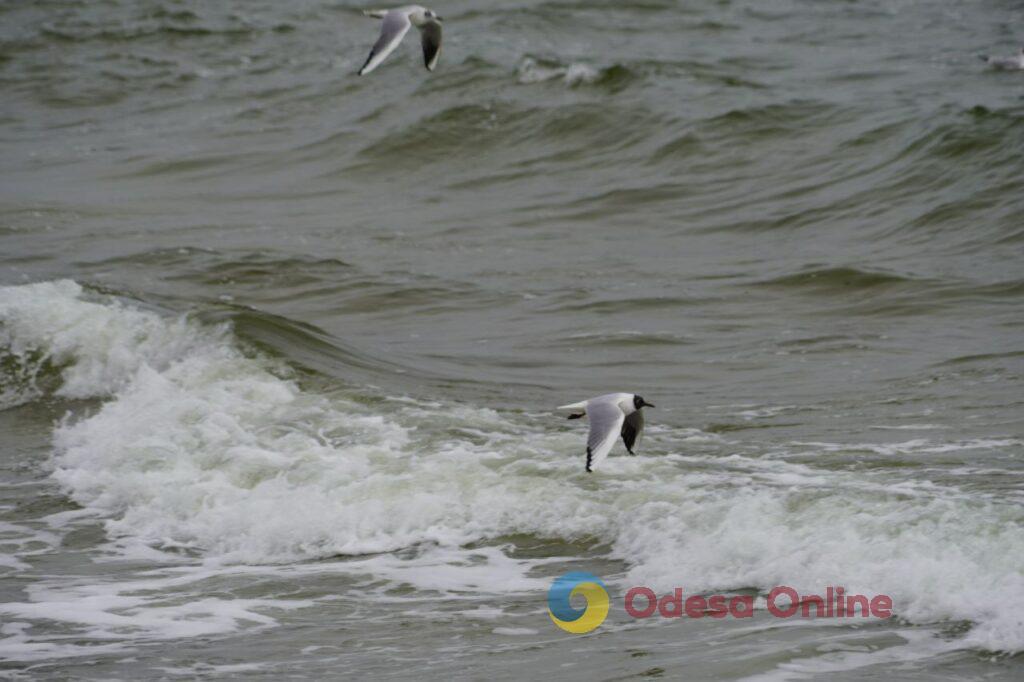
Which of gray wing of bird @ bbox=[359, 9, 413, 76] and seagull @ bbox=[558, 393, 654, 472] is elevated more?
gray wing of bird @ bbox=[359, 9, 413, 76]

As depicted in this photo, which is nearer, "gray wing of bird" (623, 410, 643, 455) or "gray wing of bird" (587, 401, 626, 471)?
"gray wing of bird" (587, 401, 626, 471)

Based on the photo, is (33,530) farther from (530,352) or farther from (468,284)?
(468,284)

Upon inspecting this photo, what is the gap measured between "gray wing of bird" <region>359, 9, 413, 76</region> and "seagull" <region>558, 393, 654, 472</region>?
2219 millimetres

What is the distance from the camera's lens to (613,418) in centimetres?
615

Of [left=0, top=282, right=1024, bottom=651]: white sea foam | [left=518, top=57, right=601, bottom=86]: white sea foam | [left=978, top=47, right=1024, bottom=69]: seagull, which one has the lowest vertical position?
[left=0, top=282, right=1024, bottom=651]: white sea foam

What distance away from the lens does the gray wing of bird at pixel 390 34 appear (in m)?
7.71

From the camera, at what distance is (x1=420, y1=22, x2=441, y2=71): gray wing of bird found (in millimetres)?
8172

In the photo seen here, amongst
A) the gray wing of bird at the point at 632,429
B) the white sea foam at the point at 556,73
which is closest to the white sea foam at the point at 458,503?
the gray wing of bird at the point at 632,429

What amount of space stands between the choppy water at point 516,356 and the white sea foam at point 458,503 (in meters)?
0.02

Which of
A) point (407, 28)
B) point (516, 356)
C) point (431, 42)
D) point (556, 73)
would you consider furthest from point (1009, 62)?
point (407, 28)

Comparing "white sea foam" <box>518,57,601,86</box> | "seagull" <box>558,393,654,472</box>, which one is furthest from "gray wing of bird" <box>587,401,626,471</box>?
"white sea foam" <box>518,57,601,86</box>

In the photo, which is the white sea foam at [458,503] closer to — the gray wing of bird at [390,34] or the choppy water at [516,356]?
the choppy water at [516,356]

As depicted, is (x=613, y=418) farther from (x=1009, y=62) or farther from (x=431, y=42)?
(x=1009, y=62)

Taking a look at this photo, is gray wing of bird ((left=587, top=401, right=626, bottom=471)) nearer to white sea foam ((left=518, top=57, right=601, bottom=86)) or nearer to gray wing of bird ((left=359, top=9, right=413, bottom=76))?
gray wing of bird ((left=359, top=9, right=413, bottom=76))
